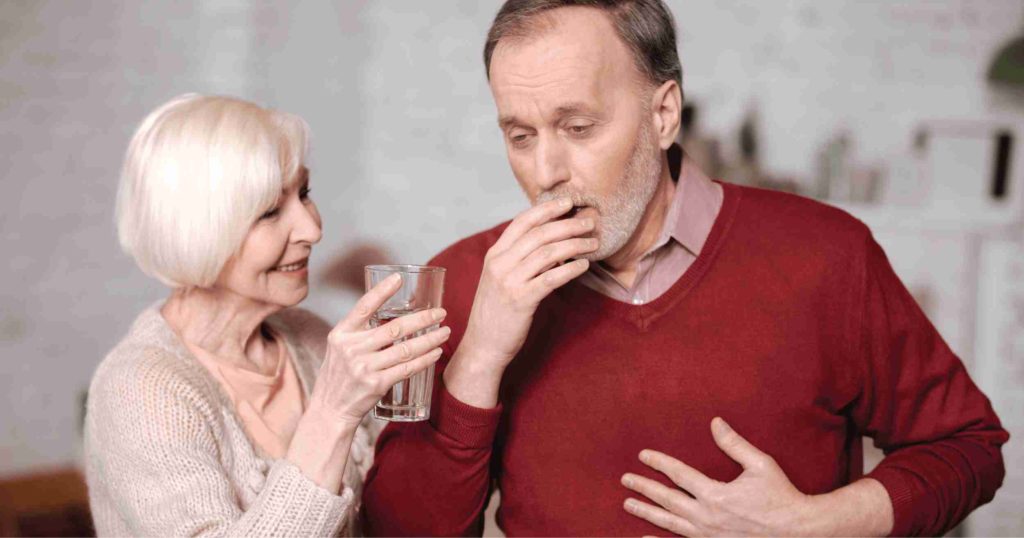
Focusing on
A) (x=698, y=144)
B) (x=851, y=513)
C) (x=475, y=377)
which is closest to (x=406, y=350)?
(x=475, y=377)

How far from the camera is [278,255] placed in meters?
1.70

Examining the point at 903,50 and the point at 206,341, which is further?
the point at 903,50

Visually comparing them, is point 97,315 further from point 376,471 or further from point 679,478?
point 679,478

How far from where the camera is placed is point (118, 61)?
3268 millimetres

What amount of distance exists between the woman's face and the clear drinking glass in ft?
1.42

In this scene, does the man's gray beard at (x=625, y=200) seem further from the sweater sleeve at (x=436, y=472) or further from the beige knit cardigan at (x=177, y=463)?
the beige knit cardigan at (x=177, y=463)

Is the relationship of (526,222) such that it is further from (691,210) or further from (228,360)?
(228,360)

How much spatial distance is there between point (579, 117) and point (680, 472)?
1.85ft

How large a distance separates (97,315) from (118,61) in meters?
0.90

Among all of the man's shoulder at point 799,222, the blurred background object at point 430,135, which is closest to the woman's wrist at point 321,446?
the man's shoulder at point 799,222

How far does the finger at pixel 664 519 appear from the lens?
1433 millimetres

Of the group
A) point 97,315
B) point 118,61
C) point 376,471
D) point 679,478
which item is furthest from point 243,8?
point 679,478

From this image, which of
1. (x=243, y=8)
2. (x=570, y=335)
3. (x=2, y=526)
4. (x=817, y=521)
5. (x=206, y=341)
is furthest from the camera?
(x=243, y=8)

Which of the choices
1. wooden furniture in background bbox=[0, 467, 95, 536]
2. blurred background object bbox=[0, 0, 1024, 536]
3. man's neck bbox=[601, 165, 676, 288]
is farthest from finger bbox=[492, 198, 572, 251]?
wooden furniture in background bbox=[0, 467, 95, 536]
